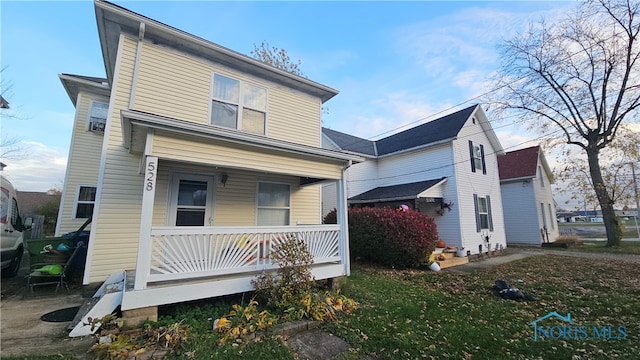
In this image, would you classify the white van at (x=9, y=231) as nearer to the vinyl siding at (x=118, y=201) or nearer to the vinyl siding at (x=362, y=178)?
the vinyl siding at (x=118, y=201)

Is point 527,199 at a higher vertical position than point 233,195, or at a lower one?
higher

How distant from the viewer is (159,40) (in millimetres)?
6590

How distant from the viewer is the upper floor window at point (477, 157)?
534 inches

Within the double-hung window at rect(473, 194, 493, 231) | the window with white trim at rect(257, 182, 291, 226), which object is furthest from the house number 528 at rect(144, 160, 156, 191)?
the double-hung window at rect(473, 194, 493, 231)

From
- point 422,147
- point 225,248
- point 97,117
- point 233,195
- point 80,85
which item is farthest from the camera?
point 422,147

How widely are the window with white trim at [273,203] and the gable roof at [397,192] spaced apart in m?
6.06

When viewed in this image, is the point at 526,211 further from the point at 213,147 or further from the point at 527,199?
the point at 213,147

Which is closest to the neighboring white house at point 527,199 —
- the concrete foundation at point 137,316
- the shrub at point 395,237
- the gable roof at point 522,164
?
the gable roof at point 522,164

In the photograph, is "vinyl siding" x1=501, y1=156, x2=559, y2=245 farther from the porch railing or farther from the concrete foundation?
the concrete foundation

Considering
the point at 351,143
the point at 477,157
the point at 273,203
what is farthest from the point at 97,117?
the point at 477,157

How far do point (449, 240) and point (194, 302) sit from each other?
36.5ft

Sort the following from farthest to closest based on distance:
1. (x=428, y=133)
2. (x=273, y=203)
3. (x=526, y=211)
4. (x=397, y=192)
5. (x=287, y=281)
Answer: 1. (x=526, y=211)
2. (x=428, y=133)
3. (x=397, y=192)
4. (x=273, y=203)
5. (x=287, y=281)

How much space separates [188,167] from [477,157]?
14.0 m

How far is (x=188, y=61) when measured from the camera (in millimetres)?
6988
